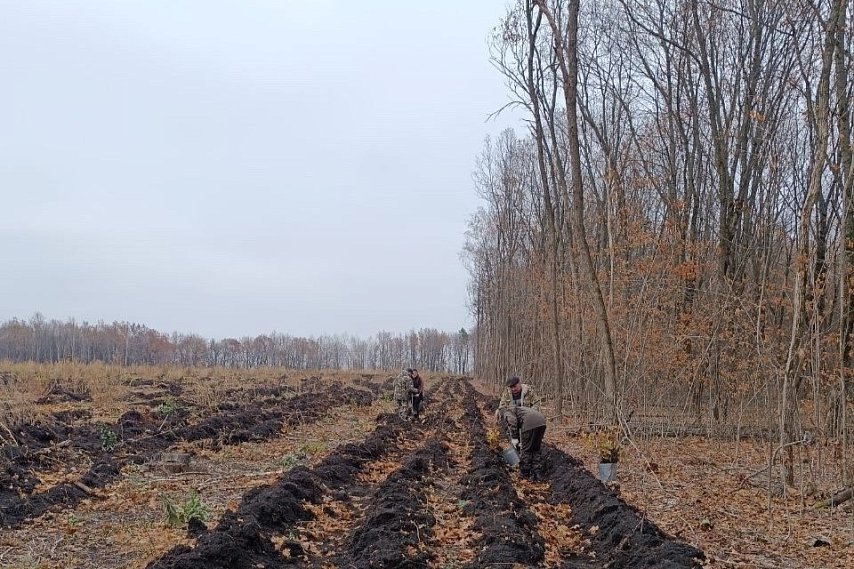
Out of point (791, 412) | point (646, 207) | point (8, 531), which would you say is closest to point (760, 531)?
point (791, 412)

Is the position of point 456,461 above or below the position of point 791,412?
below

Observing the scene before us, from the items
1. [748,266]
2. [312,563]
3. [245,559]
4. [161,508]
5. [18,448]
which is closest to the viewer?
[245,559]

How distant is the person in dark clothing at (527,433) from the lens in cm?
1165

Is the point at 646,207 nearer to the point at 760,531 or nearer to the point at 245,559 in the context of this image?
the point at 760,531

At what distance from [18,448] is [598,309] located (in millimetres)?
10100

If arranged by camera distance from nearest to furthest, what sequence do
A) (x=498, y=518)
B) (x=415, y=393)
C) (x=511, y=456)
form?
1. (x=498, y=518)
2. (x=511, y=456)
3. (x=415, y=393)

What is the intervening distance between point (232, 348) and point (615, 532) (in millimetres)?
100317

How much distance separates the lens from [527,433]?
39.3 ft

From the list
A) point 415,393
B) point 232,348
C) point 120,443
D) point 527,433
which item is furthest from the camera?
point 232,348

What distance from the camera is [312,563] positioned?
6.65 m

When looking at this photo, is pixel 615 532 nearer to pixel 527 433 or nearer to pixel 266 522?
pixel 266 522

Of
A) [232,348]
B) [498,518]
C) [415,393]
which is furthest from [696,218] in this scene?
[232,348]

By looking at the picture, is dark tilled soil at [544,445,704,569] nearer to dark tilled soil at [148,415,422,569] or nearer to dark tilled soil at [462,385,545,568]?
dark tilled soil at [462,385,545,568]

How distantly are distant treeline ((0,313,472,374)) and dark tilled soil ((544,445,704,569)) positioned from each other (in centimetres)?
8224
